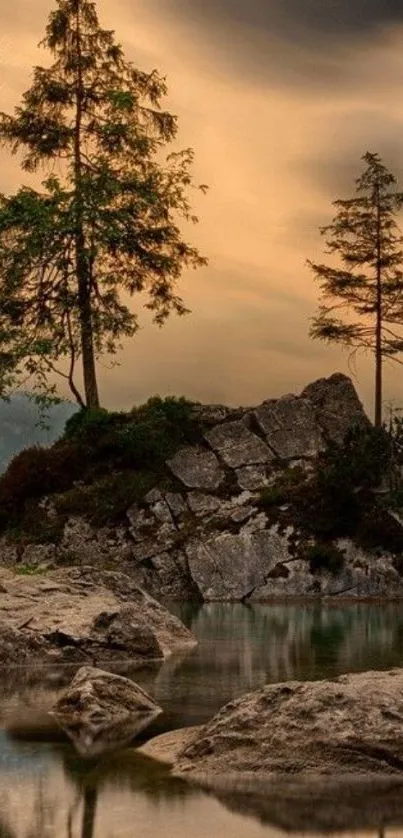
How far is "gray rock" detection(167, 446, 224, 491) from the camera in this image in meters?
37.5

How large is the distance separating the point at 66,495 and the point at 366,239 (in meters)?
22.1

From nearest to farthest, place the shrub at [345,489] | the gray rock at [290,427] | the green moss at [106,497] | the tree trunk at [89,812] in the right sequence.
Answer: the tree trunk at [89,812]
the shrub at [345,489]
the green moss at [106,497]
the gray rock at [290,427]

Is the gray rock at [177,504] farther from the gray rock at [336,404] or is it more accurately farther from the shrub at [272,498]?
the gray rock at [336,404]

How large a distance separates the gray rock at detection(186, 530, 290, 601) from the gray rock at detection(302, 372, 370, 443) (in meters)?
7.01

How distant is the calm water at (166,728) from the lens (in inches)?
288

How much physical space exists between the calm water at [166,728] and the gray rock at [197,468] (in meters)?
13.5

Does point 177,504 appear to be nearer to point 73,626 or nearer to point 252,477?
point 252,477

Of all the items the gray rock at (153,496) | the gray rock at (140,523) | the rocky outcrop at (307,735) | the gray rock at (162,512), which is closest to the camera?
the rocky outcrop at (307,735)

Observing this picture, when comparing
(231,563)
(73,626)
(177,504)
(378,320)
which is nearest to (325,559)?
(231,563)

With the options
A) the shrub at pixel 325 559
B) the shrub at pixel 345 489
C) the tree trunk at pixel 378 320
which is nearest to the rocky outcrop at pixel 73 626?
the shrub at pixel 325 559

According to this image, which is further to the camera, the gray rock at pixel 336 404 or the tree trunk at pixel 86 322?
the tree trunk at pixel 86 322

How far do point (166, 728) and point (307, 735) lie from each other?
7.26 ft

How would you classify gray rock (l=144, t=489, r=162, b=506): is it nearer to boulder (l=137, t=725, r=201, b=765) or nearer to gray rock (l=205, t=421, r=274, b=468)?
gray rock (l=205, t=421, r=274, b=468)

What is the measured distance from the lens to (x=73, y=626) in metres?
16.8
